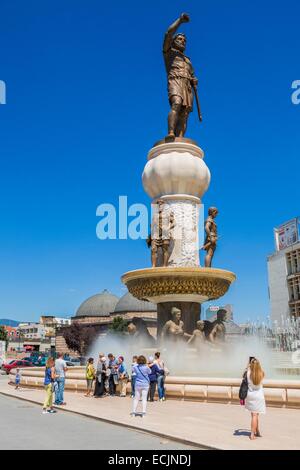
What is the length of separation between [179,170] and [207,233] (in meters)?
2.47

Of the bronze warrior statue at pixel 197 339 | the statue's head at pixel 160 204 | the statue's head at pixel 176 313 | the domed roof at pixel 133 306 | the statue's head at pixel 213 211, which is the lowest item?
the bronze warrior statue at pixel 197 339

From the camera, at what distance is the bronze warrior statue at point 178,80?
1980 cm

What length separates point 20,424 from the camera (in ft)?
34.5

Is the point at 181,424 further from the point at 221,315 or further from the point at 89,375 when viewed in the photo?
the point at 221,315

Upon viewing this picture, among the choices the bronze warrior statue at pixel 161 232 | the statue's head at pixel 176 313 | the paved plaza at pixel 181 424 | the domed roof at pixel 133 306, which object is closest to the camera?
the paved plaza at pixel 181 424

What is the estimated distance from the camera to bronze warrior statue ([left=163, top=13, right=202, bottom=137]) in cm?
1980

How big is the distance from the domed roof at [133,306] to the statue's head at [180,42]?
8232cm

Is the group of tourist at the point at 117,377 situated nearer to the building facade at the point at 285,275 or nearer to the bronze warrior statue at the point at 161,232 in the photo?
the bronze warrior statue at the point at 161,232

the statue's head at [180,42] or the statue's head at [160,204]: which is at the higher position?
the statue's head at [180,42]

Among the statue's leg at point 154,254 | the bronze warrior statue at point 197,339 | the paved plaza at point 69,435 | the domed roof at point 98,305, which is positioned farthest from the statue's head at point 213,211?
the domed roof at point 98,305

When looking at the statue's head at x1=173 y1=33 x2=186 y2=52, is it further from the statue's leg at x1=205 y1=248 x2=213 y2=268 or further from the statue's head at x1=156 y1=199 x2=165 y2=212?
the statue's leg at x1=205 y1=248 x2=213 y2=268
